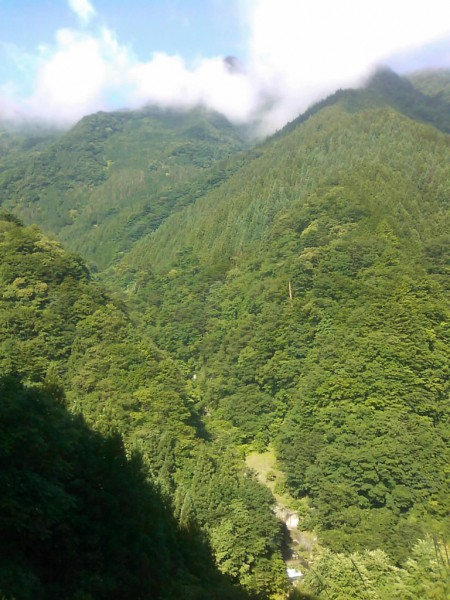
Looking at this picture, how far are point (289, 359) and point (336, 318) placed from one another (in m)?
8.18

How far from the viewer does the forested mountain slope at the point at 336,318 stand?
44750mm

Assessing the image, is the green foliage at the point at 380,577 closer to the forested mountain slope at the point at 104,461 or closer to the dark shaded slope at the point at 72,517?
the forested mountain slope at the point at 104,461

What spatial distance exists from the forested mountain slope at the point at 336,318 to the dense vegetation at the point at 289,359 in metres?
0.23

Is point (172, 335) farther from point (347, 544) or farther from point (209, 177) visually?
point (209, 177)

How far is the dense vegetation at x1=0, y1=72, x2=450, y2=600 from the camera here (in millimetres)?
36062

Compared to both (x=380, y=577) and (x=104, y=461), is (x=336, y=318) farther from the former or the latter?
(x=104, y=461)

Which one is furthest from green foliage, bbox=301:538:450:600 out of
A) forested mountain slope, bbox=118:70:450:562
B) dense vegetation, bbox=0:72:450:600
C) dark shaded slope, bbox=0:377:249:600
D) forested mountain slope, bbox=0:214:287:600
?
dark shaded slope, bbox=0:377:249:600

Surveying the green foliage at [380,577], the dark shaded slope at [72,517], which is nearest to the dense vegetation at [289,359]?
the green foliage at [380,577]

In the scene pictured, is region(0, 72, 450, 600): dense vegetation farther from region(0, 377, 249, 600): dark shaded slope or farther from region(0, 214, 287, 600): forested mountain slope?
region(0, 377, 249, 600): dark shaded slope

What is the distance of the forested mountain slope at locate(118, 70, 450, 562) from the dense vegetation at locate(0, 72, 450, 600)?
231mm

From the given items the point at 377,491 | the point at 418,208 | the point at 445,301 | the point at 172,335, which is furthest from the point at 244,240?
the point at 377,491

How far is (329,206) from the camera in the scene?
82.1m

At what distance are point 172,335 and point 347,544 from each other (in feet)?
160

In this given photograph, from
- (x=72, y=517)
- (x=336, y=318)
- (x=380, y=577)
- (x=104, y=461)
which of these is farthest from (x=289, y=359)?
(x=72, y=517)
